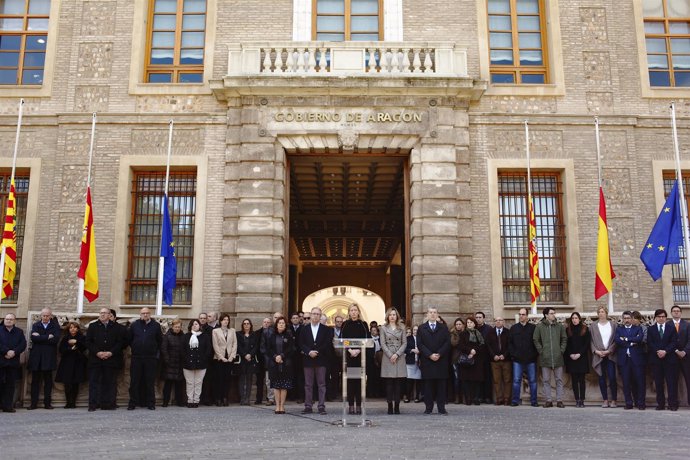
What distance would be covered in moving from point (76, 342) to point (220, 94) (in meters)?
5.96

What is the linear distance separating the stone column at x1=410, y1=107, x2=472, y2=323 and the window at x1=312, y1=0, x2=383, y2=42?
2.72 m

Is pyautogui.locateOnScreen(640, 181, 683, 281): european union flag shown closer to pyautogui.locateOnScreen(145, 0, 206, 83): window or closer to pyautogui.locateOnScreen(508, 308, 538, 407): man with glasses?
pyautogui.locateOnScreen(508, 308, 538, 407): man with glasses

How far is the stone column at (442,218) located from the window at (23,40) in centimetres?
884

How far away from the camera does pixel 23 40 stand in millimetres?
15961

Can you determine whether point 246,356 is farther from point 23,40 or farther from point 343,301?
point 343,301

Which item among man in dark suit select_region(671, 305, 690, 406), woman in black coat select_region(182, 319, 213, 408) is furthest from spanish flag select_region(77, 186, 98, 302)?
man in dark suit select_region(671, 305, 690, 406)

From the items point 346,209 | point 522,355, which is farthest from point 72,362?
point 346,209

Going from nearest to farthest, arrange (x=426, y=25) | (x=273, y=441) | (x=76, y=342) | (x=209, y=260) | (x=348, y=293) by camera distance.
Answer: (x=273, y=441)
(x=76, y=342)
(x=209, y=260)
(x=426, y=25)
(x=348, y=293)

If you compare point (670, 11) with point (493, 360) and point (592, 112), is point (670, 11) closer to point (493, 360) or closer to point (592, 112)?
point (592, 112)

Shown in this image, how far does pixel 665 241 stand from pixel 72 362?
11.0 m

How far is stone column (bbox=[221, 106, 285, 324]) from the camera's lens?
13.9 meters

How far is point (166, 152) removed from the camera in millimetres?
14969

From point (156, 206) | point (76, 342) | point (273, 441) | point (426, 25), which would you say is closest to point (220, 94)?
point (156, 206)

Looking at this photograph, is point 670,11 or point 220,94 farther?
point 670,11
